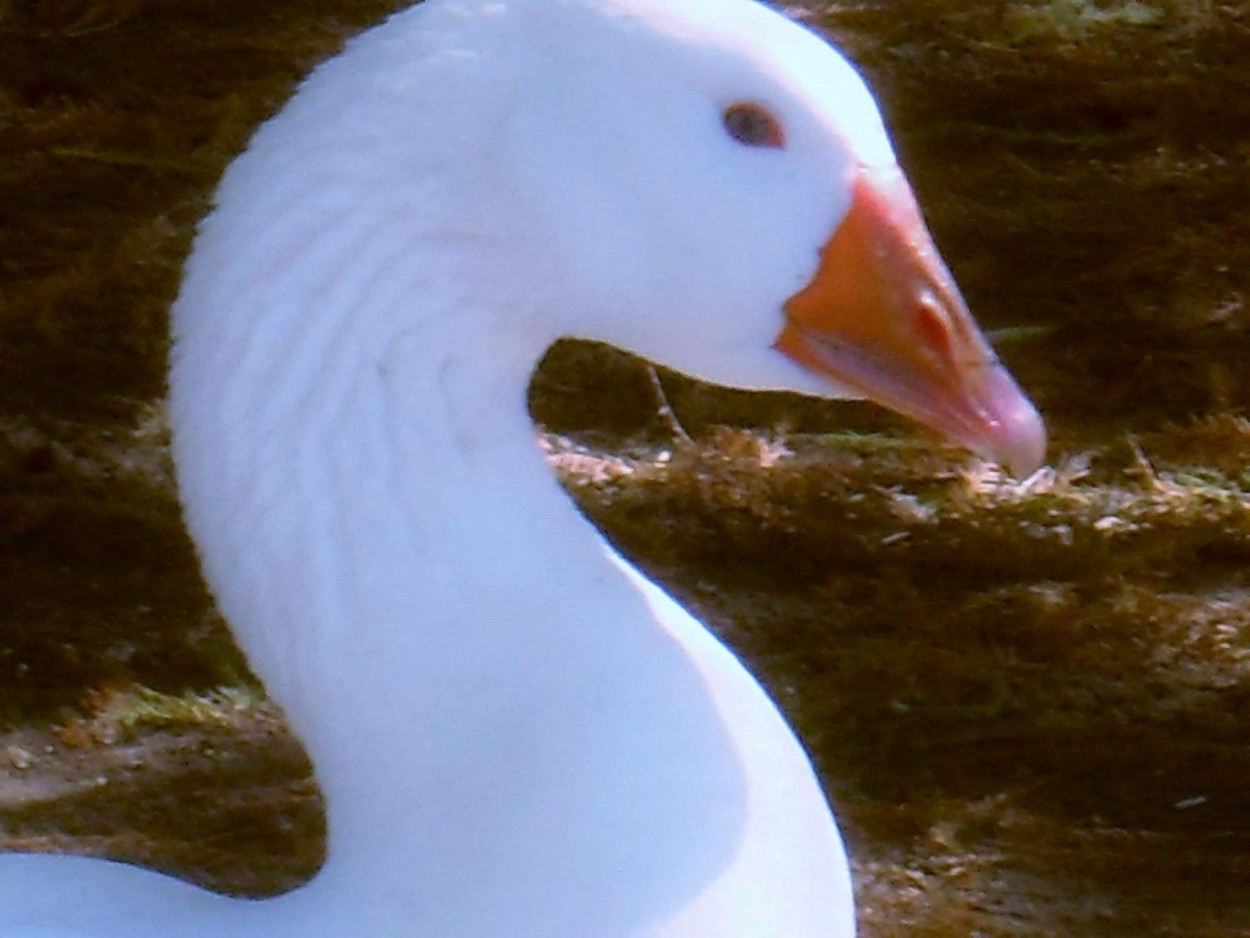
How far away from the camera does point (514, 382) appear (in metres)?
0.50

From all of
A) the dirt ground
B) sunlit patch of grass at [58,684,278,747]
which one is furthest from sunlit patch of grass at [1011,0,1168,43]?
sunlit patch of grass at [58,684,278,747]

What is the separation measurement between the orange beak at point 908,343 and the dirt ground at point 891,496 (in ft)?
1.98

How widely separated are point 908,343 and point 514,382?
0.42 feet

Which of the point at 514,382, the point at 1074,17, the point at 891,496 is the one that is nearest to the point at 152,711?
the point at 891,496

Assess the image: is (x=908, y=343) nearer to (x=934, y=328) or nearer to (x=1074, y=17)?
(x=934, y=328)

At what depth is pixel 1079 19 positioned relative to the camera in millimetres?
1208

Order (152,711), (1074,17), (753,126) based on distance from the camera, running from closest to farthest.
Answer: (753,126), (152,711), (1074,17)

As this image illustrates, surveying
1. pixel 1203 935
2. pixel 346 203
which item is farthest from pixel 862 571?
pixel 346 203

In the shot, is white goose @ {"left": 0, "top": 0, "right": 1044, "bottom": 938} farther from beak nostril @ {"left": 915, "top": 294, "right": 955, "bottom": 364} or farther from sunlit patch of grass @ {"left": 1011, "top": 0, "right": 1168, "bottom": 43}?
sunlit patch of grass @ {"left": 1011, "top": 0, "right": 1168, "bottom": 43}

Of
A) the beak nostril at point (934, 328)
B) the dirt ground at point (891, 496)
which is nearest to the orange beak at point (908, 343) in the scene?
the beak nostril at point (934, 328)

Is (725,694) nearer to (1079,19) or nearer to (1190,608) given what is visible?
(1190,608)

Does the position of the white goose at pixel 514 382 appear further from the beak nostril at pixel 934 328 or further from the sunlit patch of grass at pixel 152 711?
the sunlit patch of grass at pixel 152 711

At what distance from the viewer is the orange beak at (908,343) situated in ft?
1.56

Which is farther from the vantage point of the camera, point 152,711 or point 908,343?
point 152,711
